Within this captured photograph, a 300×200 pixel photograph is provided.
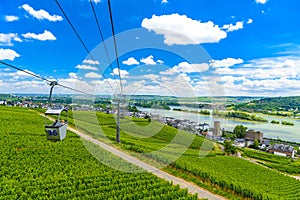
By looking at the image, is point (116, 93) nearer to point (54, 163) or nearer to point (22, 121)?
point (54, 163)

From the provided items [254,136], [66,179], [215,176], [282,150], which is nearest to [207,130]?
[254,136]

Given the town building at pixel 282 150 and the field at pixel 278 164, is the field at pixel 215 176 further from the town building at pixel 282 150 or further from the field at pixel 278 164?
the town building at pixel 282 150

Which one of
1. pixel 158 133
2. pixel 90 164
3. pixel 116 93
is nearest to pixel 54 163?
pixel 90 164

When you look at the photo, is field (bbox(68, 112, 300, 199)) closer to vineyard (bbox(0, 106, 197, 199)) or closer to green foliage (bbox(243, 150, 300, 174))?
vineyard (bbox(0, 106, 197, 199))

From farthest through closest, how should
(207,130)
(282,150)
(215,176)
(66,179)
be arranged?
(207,130) → (282,150) → (215,176) → (66,179)

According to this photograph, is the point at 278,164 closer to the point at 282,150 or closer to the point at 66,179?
the point at 282,150

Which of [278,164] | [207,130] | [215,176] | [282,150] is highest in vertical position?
[215,176]

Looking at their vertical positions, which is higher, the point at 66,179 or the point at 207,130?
the point at 66,179

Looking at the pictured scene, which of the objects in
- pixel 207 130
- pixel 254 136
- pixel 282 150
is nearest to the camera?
pixel 282 150
